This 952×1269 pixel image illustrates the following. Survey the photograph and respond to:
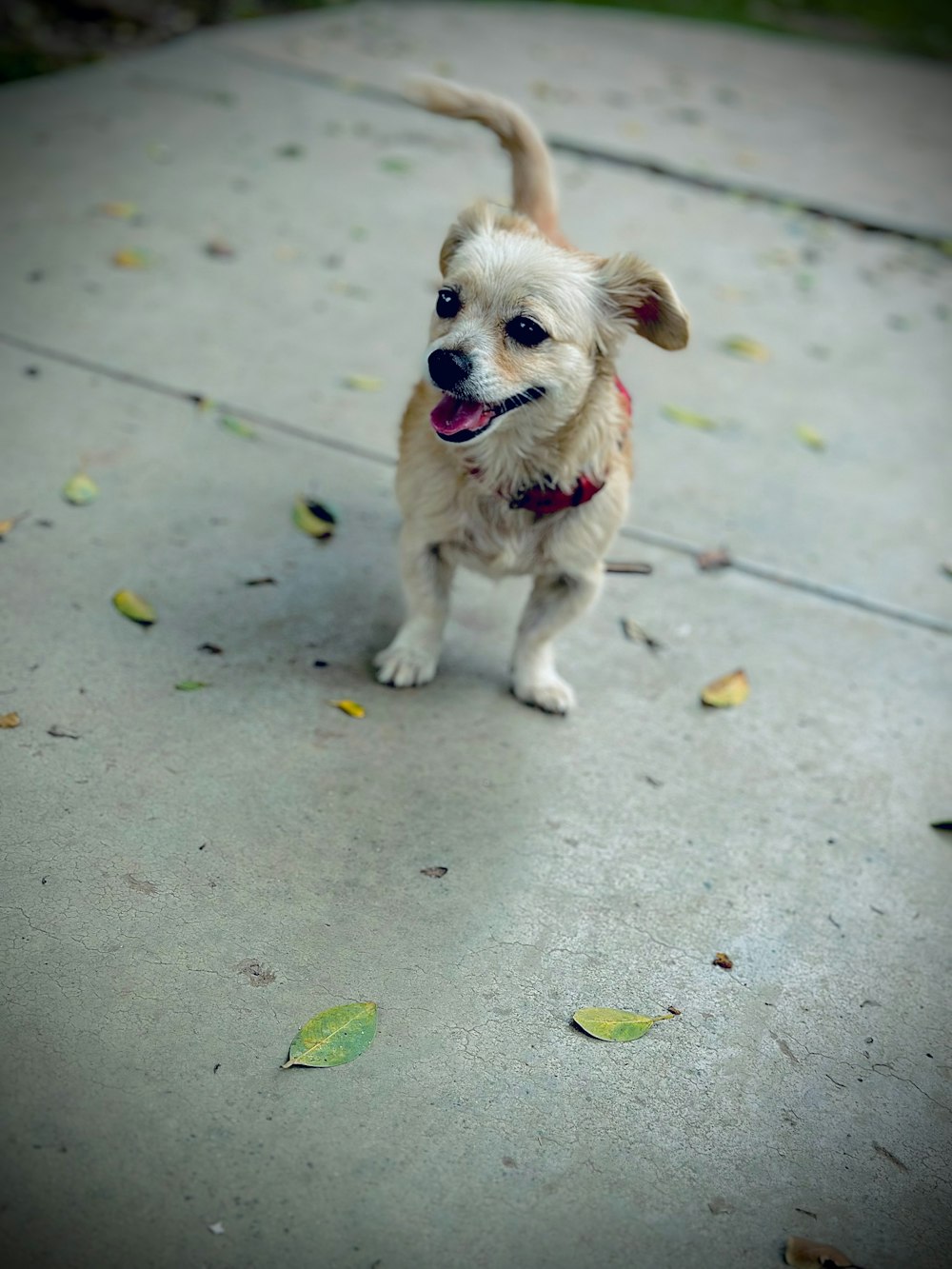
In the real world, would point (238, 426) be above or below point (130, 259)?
below

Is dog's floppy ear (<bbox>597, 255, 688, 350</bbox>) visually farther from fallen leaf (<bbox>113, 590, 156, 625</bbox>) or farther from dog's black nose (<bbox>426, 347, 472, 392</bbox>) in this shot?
fallen leaf (<bbox>113, 590, 156, 625</bbox>)

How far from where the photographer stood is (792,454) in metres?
4.11

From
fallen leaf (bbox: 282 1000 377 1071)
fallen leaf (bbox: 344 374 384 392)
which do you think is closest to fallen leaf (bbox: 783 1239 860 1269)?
fallen leaf (bbox: 282 1000 377 1071)

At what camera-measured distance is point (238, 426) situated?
3.56m

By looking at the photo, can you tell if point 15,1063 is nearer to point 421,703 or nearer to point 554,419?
point 421,703

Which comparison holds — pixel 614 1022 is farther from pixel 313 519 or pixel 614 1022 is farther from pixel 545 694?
pixel 313 519

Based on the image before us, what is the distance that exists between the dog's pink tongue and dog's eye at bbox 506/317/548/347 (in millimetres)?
Answer: 160

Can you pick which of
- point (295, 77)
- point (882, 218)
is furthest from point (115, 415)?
point (882, 218)

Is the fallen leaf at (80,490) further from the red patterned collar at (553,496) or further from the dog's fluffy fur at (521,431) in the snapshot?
the red patterned collar at (553,496)

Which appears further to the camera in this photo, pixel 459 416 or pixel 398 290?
pixel 398 290

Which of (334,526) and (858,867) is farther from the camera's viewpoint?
(334,526)

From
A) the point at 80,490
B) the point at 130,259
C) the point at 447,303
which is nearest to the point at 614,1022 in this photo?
the point at 447,303

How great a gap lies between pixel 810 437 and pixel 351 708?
236 centimetres

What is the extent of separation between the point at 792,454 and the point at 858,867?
1.98m
